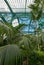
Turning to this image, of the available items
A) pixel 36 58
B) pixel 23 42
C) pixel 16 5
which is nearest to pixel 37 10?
pixel 36 58

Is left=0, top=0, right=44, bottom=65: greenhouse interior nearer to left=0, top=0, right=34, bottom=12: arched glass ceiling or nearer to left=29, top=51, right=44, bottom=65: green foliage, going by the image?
left=29, top=51, right=44, bottom=65: green foliage

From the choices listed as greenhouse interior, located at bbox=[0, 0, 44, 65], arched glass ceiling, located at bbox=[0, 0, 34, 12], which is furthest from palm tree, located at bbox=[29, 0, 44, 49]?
arched glass ceiling, located at bbox=[0, 0, 34, 12]

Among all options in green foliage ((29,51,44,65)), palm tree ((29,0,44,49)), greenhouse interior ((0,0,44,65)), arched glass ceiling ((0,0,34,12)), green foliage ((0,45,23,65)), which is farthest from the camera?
arched glass ceiling ((0,0,34,12))

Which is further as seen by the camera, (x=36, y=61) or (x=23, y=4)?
(x=23, y=4)

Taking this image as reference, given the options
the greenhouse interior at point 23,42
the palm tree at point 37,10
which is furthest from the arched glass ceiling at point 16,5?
the palm tree at point 37,10

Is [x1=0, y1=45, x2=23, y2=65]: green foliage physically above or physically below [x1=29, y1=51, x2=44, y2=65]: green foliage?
above

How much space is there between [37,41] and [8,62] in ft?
13.2

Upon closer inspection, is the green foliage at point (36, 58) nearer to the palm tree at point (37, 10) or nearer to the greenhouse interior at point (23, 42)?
the greenhouse interior at point (23, 42)

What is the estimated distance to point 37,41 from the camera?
367 inches

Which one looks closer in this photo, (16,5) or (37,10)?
(37,10)

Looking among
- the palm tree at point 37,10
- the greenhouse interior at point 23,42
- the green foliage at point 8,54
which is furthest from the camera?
the palm tree at point 37,10

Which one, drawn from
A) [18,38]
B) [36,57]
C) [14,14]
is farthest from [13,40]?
[14,14]

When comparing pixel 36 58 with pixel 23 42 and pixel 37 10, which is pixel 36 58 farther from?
pixel 23 42

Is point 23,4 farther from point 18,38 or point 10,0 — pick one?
point 18,38
